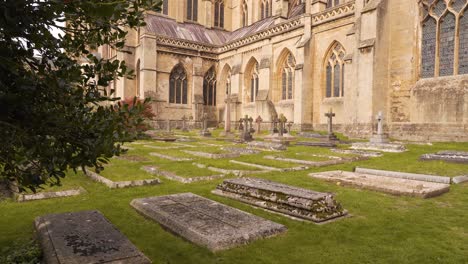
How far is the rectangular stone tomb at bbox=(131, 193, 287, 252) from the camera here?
12.0 feet

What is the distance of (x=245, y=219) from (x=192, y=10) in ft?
122

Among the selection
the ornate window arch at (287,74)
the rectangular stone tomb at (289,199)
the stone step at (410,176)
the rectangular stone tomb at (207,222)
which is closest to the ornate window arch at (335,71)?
the ornate window arch at (287,74)

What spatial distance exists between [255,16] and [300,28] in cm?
1166

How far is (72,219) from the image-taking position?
3.90m

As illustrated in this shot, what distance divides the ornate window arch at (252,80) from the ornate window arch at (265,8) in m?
7.09

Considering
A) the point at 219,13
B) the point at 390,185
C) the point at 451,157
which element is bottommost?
the point at 390,185

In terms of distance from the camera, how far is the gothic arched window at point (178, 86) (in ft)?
105

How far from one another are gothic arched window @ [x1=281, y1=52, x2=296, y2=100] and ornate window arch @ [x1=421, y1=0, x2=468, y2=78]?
10.8m

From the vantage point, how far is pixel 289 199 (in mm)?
4957

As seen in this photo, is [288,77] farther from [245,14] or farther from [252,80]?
[245,14]

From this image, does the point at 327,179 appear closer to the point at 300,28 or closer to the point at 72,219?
the point at 72,219

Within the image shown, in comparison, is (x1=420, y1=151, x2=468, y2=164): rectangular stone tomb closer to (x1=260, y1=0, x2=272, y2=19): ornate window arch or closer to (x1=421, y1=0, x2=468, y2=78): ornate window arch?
(x1=421, y1=0, x2=468, y2=78): ornate window arch

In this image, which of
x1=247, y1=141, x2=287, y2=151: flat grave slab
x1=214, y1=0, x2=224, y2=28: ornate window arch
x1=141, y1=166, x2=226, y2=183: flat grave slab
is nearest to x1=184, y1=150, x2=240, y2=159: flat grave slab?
x1=247, y1=141, x2=287, y2=151: flat grave slab

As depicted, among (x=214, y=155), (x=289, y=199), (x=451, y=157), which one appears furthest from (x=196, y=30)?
(x=289, y=199)
